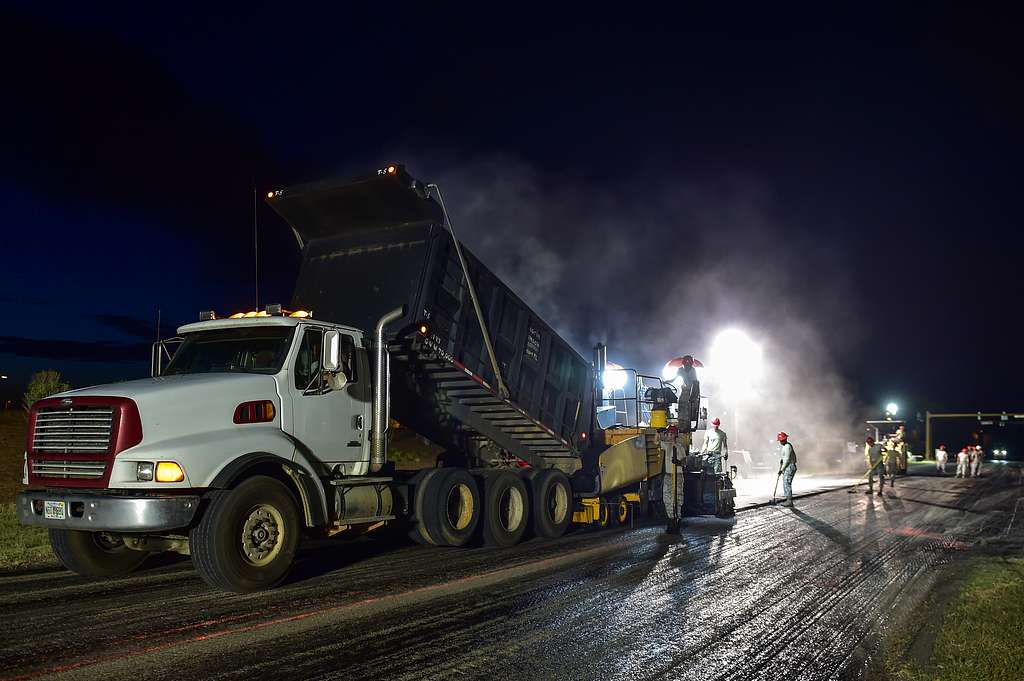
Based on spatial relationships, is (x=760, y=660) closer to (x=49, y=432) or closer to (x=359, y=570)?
(x=359, y=570)

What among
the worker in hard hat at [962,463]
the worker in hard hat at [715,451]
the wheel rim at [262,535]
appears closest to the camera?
the wheel rim at [262,535]

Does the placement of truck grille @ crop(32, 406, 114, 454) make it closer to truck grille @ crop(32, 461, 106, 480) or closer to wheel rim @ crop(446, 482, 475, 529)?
truck grille @ crop(32, 461, 106, 480)

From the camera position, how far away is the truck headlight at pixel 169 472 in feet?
22.1

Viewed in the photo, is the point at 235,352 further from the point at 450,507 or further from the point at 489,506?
the point at 489,506

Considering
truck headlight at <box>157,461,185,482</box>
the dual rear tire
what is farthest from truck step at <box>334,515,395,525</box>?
truck headlight at <box>157,461,185,482</box>

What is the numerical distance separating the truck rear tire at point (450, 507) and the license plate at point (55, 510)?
13.0 ft

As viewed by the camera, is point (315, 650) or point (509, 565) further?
point (509, 565)

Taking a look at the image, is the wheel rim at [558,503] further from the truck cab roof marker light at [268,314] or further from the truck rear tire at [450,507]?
the truck cab roof marker light at [268,314]

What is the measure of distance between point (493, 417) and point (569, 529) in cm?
250

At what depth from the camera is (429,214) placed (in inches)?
384

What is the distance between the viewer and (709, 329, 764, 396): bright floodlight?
37.8m

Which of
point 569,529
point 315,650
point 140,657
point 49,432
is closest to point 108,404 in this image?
point 49,432

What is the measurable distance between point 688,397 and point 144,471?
30.6ft

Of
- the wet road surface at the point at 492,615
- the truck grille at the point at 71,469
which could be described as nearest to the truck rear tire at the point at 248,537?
the wet road surface at the point at 492,615
